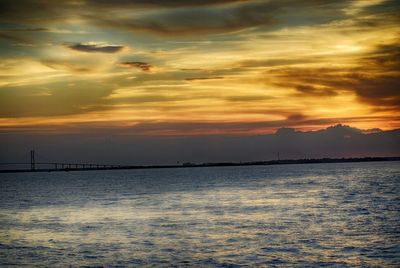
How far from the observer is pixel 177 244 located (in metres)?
37.9

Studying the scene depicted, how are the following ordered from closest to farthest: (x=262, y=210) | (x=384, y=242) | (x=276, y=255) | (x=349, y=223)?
(x=276, y=255), (x=384, y=242), (x=349, y=223), (x=262, y=210)

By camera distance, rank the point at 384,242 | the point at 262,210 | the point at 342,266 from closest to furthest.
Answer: the point at 342,266
the point at 384,242
the point at 262,210

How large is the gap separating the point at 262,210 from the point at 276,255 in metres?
29.7

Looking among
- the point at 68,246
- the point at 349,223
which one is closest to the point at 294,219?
the point at 349,223

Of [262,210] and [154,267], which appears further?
[262,210]

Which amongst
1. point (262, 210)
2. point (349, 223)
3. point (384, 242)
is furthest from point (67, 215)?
point (384, 242)

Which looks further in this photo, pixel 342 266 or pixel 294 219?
pixel 294 219

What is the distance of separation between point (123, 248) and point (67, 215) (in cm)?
2906

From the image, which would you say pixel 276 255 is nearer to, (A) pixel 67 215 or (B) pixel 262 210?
(B) pixel 262 210

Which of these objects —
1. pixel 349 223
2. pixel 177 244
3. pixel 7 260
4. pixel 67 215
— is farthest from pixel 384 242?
pixel 67 215

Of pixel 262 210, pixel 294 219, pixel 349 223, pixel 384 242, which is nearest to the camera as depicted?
pixel 384 242

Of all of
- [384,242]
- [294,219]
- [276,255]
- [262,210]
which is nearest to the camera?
[276,255]

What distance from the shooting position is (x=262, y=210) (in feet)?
206

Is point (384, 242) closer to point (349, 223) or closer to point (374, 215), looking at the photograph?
point (349, 223)
